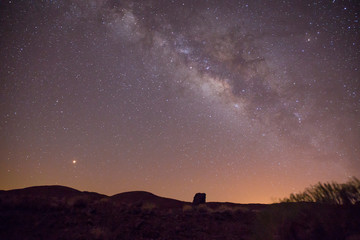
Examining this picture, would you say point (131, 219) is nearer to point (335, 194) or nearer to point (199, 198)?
point (199, 198)

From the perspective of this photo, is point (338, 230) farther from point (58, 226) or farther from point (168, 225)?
point (58, 226)

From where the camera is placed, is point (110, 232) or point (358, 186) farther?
point (110, 232)

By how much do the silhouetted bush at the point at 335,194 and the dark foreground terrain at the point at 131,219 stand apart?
363 millimetres

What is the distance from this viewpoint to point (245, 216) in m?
9.95

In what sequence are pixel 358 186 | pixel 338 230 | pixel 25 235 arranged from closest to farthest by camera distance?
pixel 338 230
pixel 358 186
pixel 25 235

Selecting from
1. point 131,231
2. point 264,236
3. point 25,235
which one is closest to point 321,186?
point 264,236

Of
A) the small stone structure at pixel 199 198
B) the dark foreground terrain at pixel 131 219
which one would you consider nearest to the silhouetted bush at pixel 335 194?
the dark foreground terrain at pixel 131 219

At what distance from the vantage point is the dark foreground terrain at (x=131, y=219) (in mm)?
6277

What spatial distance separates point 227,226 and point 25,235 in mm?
8719

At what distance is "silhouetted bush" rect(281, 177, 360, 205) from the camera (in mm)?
5746

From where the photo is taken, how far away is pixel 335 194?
6059 millimetres

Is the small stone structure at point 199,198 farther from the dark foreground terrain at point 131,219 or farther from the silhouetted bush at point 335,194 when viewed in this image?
the silhouetted bush at point 335,194

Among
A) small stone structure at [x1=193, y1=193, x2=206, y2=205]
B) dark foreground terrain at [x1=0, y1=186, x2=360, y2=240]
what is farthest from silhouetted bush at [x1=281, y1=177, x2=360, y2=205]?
small stone structure at [x1=193, y1=193, x2=206, y2=205]

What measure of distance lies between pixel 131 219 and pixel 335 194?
847 centimetres
